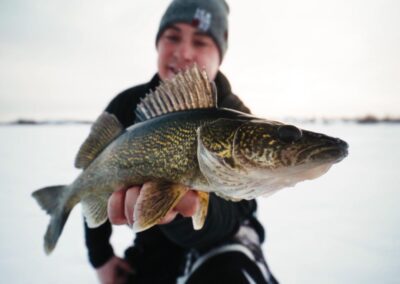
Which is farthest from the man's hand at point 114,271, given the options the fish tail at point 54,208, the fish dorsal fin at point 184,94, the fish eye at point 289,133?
the fish eye at point 289,133

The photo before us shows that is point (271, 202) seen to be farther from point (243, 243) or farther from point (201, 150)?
point (201, 150)

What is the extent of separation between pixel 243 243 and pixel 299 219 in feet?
6.76

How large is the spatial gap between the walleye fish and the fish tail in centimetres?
26

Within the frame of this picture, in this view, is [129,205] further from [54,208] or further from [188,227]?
[54,208]

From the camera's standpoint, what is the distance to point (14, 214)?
4.07 metres

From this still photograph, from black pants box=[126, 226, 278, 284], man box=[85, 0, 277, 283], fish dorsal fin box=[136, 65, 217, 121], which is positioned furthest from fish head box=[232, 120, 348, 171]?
black pants box=[126, 226, 278, 284]

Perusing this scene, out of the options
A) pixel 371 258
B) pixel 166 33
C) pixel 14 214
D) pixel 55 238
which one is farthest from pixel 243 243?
pixel 14 214

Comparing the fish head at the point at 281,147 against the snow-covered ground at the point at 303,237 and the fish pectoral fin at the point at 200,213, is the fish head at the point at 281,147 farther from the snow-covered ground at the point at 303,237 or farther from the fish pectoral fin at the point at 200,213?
the snow-covered ground at the point at 303,237

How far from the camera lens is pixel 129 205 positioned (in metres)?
1.47

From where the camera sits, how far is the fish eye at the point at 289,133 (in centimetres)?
112

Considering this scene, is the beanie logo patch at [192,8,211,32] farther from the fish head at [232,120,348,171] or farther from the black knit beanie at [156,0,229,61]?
the fish head at [232,120,348,171]

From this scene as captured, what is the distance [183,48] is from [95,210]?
171 centimetres

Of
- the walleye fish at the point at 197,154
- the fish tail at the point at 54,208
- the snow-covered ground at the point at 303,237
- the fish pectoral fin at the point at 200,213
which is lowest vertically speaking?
the snow-covered ground at the point at 303,237

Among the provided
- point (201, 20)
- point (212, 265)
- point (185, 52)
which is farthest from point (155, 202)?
point (201, 20)
